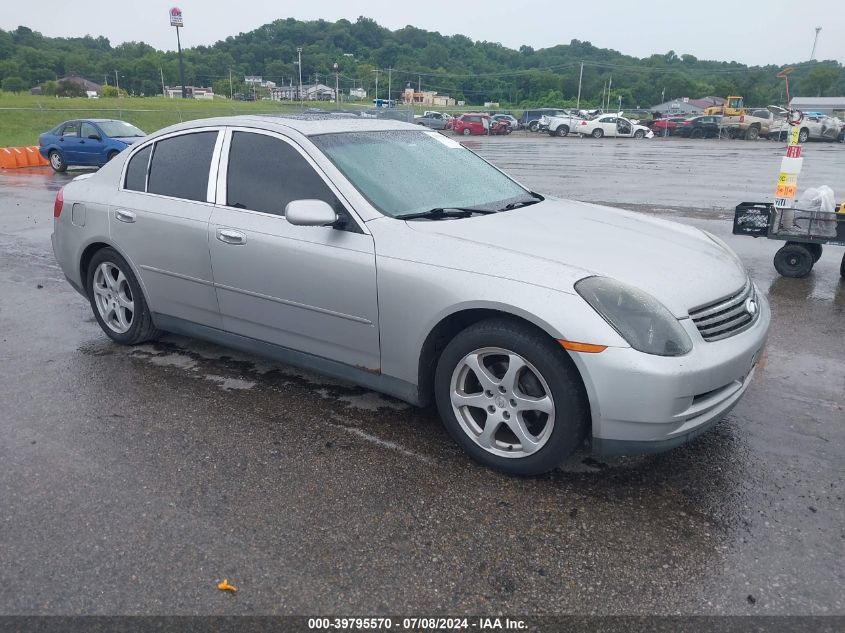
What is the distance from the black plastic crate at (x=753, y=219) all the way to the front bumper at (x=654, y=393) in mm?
4661

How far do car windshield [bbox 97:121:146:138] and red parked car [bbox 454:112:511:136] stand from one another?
97.1 ft

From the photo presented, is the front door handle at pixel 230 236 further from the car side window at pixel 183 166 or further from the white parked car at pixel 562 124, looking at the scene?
the white parked car at pixel 562 124

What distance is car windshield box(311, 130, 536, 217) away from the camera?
3807 mm

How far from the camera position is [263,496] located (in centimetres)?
311

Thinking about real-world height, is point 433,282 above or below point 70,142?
above

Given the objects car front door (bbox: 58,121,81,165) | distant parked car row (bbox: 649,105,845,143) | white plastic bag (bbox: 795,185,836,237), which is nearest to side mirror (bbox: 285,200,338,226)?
white plastic bag (bbox: 795,185,836,237)

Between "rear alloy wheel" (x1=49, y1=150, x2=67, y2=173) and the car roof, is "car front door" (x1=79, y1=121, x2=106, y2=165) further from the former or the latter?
the car roof

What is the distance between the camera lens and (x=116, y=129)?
18812 mm

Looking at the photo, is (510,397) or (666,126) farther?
(666,126)

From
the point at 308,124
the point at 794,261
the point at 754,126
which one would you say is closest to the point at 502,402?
the point at 308,124

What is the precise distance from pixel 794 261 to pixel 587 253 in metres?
4.92

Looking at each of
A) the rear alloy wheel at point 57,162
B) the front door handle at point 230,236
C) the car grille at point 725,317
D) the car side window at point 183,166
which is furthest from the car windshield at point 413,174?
the rear alloy wheel at point 57,162

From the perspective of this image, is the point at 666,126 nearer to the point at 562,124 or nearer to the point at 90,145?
the point at 562,124

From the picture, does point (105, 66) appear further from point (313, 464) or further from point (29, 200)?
point (313, 464)
